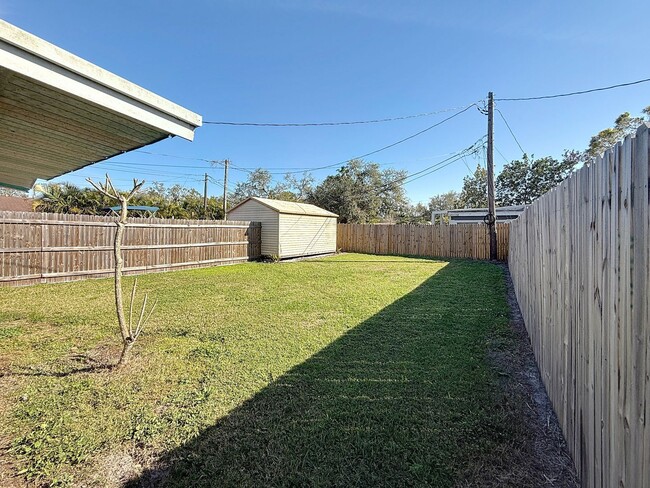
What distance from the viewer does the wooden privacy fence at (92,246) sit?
22.9 feet

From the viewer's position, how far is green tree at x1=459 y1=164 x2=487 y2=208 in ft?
99.6

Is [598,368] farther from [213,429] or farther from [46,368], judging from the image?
[46,368]

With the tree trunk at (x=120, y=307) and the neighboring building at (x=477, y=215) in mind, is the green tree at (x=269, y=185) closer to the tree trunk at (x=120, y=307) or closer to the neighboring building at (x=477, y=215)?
the neighboring building at (x=477, y=215)

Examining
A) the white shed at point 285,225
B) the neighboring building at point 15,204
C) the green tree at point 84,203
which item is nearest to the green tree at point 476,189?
the white shed at point 285,225

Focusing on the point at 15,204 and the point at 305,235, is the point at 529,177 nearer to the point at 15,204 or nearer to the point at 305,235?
the point at 305,235

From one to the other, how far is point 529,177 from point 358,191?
15.1 meters

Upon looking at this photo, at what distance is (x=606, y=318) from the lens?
1.26m

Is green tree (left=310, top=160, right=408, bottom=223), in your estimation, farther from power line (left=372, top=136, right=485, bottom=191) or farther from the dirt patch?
the dirt patch

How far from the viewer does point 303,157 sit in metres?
30.7

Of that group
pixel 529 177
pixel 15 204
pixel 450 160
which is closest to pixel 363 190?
pixel 450 160

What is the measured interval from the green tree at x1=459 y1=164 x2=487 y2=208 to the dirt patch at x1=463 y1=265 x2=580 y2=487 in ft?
101

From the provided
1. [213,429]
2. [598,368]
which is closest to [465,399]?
[598,368]

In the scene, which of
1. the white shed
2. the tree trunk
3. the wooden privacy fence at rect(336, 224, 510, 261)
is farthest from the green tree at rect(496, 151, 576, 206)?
the tree trunk

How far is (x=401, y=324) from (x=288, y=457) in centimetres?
279
